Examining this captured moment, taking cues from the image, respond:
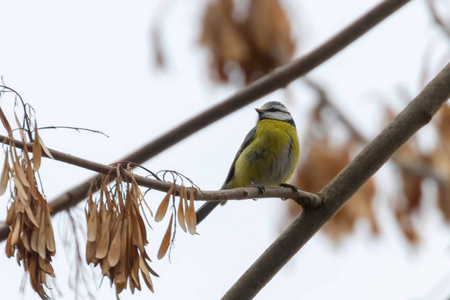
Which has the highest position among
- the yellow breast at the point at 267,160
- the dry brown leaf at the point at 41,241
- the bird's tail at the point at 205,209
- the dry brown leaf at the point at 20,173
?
the yellow breast at the point at 267,160

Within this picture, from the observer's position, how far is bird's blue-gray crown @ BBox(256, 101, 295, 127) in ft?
16.7

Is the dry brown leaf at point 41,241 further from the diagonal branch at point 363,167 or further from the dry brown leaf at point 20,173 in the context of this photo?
the diagonal branch at point 363,167

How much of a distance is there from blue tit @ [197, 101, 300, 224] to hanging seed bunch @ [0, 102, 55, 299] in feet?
8.61

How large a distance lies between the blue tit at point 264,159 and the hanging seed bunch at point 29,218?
2623 millimetres

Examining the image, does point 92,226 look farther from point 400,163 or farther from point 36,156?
point 400,163

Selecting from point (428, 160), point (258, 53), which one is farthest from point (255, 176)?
point (428, 160)

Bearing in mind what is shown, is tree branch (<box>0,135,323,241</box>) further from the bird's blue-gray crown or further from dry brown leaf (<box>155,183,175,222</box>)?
the bird's blue-gray crown

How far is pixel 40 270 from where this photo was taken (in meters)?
1.75

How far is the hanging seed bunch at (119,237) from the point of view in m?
1.76

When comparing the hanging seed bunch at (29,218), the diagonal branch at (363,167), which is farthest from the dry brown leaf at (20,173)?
the diagonal branch at (363,167)

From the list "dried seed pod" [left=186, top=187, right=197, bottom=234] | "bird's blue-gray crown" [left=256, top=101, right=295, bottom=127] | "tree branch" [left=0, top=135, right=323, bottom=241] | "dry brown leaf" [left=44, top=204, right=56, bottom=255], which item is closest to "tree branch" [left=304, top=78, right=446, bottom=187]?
"bird's blue-gray crown" [left=256, top=101, right=295, bottom=127]

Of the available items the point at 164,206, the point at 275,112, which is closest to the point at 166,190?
the point at 164,206

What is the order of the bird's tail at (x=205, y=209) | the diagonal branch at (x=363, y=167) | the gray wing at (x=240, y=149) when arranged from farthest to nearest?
the gray wing at (x=240, y=149), the bird's tail at (x=205, y=209), the diagonal branch at (x=363, y=167)

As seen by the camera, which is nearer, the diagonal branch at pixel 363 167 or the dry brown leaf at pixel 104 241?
the dry brown leaf at pixel 104 241
